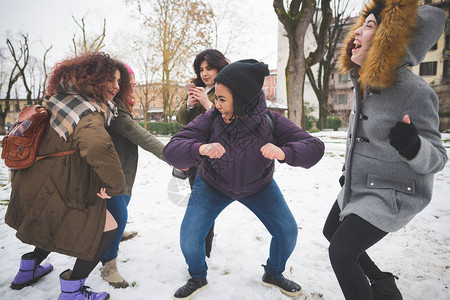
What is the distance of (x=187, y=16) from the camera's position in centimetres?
A: 1697

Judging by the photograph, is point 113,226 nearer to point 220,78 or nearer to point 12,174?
point 12,174

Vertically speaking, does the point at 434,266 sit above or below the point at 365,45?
below

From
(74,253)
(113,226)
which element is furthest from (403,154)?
(74,253)

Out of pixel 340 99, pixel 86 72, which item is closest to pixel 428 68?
pixel 340 99

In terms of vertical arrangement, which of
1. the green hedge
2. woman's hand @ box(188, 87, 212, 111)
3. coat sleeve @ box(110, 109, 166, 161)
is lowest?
the green hedge

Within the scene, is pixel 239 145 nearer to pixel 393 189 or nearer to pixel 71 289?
pixel 393 189

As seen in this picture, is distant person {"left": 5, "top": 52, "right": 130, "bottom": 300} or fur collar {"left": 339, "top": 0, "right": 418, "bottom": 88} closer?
fur collar {"left": 339, "top": 0, "right": 418, "bottom": 88}

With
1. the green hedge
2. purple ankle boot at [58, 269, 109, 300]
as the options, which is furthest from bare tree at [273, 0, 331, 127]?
the green hedge

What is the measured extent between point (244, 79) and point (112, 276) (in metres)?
2.12

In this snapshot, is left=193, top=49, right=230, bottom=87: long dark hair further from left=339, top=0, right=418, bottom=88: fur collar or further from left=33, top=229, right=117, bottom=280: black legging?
left=33, top=229, right=117, bottom=280: black legging

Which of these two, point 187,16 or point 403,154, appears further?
point 187,16

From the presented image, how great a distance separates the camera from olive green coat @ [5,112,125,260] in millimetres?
1689

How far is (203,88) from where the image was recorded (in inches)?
101

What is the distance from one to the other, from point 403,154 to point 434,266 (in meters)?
2.01
